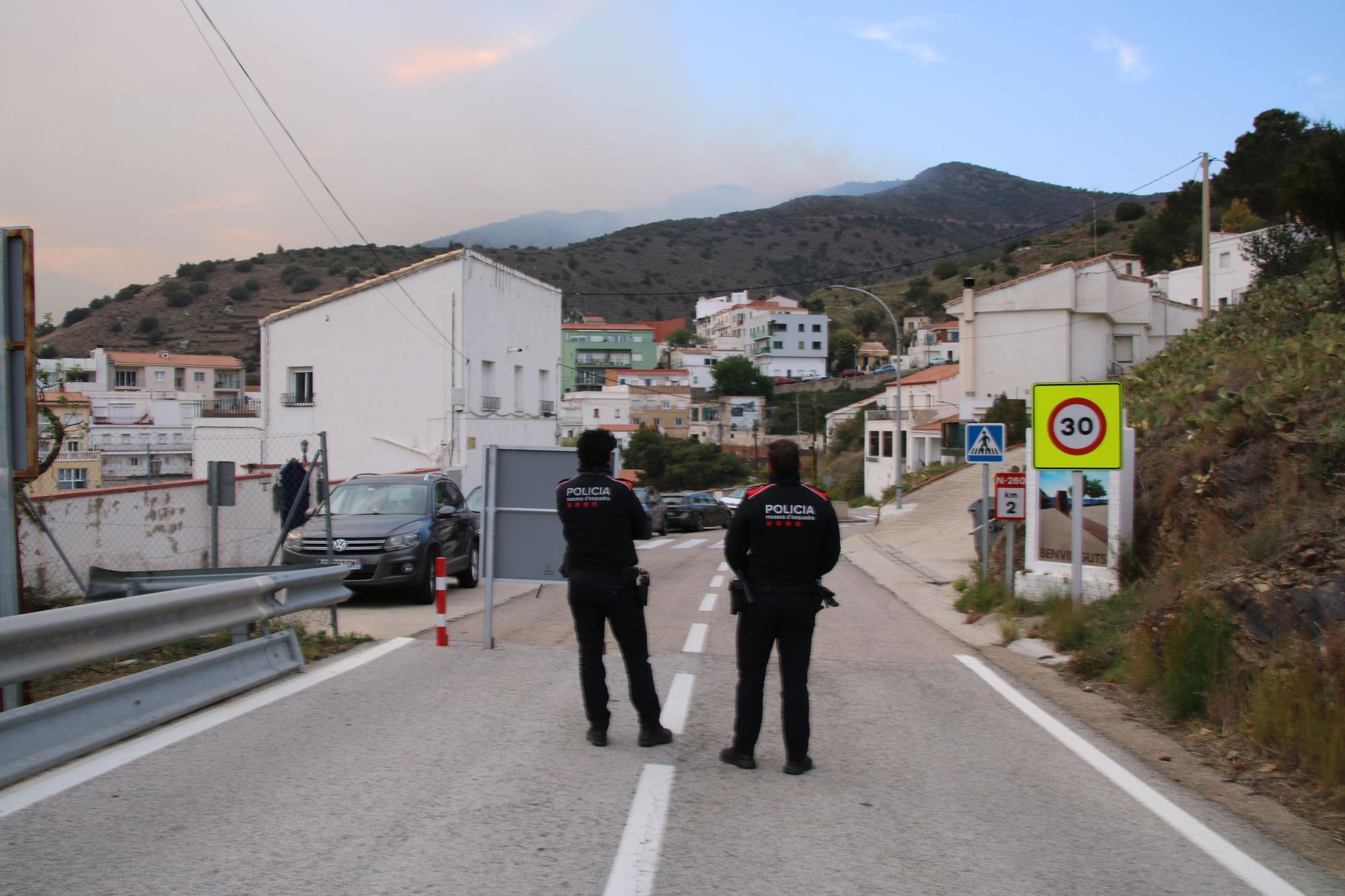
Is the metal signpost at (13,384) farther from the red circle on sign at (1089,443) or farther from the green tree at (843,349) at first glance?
the green tree at (843,349)

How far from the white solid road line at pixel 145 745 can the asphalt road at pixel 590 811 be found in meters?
0.06

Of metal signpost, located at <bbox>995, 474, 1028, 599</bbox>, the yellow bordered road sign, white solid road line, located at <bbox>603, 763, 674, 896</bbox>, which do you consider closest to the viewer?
white solid road line, located at <bbox>603, 763, 674, 896</bbox>

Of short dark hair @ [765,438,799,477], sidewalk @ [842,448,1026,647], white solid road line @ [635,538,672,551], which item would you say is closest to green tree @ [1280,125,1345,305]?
sidewalk @ [842,448,1026,647]

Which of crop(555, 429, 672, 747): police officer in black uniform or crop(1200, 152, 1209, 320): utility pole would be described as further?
crop(1200, 152, 1209, 320): utility pole

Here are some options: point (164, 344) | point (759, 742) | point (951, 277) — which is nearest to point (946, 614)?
point (759, 742)

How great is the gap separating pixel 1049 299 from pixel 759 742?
53792mm

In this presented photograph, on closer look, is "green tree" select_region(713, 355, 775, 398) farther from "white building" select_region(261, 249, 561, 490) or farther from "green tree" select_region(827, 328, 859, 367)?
"white building" select_region(261, 249, 561, 490)

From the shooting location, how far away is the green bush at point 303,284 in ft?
260

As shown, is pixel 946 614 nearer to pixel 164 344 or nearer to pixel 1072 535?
pixel 1072 535

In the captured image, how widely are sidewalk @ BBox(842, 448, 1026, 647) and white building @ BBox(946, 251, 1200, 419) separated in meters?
13.5

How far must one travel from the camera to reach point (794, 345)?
123 metres

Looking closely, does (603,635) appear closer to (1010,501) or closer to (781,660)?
(781,660)

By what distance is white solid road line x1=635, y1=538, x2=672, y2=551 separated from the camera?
92.2 feet

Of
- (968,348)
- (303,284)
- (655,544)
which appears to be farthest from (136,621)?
(303,284)
